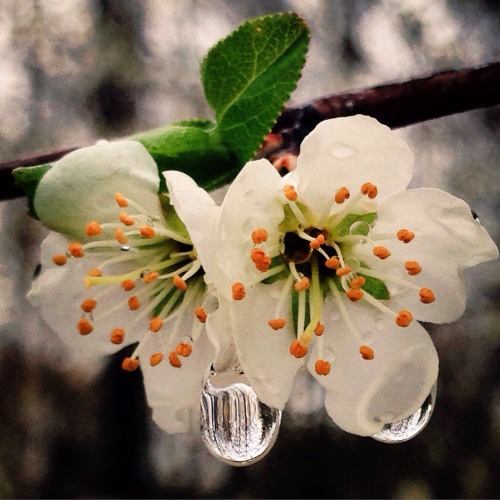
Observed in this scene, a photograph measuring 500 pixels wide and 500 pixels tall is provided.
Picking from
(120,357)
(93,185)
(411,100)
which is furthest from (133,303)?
(120,357)

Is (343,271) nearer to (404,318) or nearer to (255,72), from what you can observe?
(404,318)

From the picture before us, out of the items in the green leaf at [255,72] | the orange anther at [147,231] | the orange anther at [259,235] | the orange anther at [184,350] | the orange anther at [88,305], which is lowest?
the orange anther at [184,350]

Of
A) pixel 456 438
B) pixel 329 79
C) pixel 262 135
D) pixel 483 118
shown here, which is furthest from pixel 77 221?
pixel 456 438

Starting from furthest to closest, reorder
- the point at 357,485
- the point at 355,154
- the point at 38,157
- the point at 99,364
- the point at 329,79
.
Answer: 1. the point at 357,485
2. the point at 99,364
3. the point at 329,79
4. the point at 38,157
5. the point at 355,154

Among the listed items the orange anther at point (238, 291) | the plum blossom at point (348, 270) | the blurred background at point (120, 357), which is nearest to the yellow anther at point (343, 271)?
the plum blossom at point (348, 270)

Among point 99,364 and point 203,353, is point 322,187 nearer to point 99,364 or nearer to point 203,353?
point 203,353

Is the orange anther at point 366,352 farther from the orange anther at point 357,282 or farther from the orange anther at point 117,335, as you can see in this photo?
the orange anther at point 117,335

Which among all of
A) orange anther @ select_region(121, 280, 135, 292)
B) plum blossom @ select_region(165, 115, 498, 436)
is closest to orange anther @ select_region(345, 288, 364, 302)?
plum blossom @ select_region(165, 115, 498, 436)
